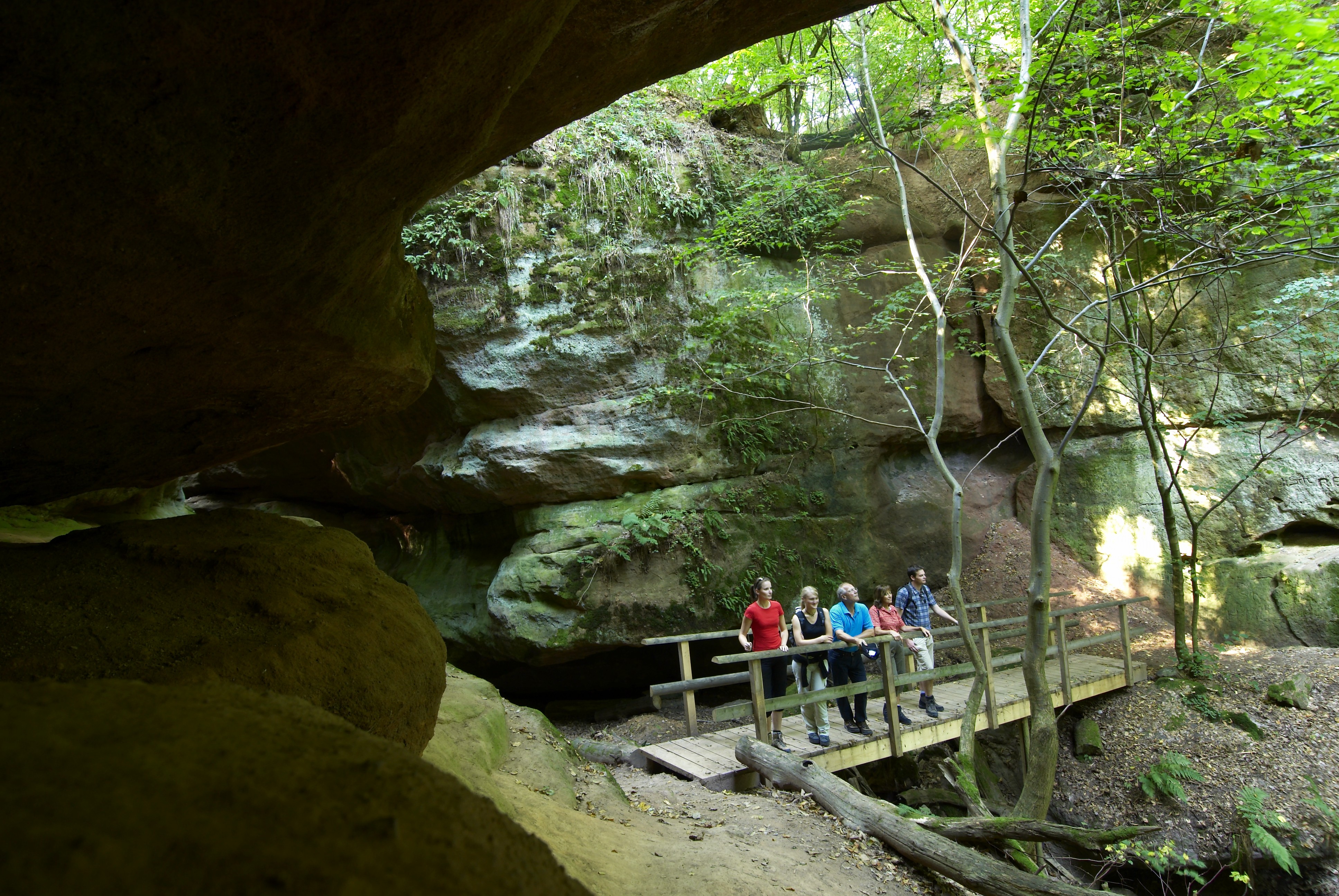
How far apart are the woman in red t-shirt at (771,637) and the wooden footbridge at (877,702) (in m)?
0.17

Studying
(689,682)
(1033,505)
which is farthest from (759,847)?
(1033,505)

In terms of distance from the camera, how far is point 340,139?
80.8 inches

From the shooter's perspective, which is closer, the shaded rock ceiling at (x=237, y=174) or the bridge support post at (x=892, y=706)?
the shaded rock ceiling at (x=237, y=174)

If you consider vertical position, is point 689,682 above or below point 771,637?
below

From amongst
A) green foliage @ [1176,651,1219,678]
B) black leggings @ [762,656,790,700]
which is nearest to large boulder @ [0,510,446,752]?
black leggings @ [762,656,790,700]

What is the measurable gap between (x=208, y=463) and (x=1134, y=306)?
13.3 meters

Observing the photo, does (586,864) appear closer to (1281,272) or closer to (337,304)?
(337,304)

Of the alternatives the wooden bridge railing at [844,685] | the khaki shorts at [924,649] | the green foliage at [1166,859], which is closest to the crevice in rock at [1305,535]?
the wooden bridge railing at [844,685]

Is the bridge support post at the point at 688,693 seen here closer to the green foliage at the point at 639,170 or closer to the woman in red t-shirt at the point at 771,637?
the woman in red t-shirt at the point at 771,637

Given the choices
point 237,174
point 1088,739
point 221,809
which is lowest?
point 1088,739

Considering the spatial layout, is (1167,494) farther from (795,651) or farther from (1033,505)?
(795,651)

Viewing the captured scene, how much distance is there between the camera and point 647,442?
1066cm

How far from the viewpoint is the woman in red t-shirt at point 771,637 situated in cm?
709

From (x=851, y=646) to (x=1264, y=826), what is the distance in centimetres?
474
